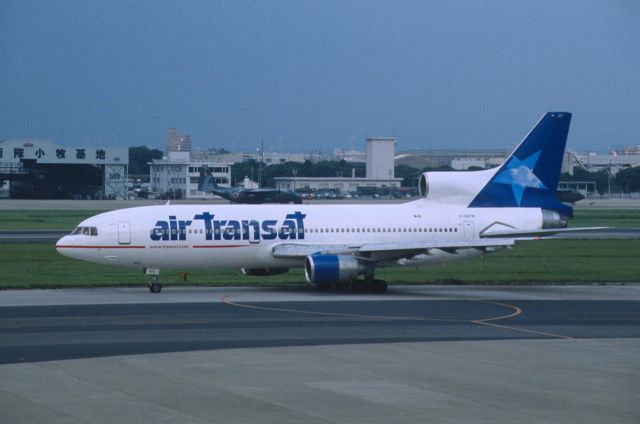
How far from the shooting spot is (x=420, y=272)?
51.8m

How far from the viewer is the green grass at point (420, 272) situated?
1845 inches

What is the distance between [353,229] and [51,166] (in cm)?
12181

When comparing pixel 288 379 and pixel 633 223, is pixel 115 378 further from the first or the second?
pixel 633 223

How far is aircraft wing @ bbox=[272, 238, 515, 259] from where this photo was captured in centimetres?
4209

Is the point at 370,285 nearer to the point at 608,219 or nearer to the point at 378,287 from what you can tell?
the point at 378,287

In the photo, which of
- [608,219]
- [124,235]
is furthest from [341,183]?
[124,235]

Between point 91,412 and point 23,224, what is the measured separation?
74.5 meters

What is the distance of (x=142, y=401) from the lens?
19.8 meters

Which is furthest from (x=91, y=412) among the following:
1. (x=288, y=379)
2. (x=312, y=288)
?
(x=312, y=288)

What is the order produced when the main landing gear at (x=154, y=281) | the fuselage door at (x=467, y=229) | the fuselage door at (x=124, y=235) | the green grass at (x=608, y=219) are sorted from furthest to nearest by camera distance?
the green grass at (x=608, y=219) < the fuselage door at (x=467, y=229) < the main landing gear at (x=154, y=281) < the fuselage door at (x=124, y=235)

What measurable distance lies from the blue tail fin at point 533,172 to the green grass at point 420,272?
376 centimetres

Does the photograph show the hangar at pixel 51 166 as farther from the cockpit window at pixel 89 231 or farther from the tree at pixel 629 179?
the cockpit window at pixel 89 231

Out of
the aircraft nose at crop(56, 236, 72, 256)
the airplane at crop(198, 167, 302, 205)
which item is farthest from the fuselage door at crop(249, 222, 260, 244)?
the airplane at crop(198, 167, 302, 205)

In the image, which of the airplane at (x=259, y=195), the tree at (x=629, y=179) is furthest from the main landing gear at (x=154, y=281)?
the tree at (x=629, y=179)
